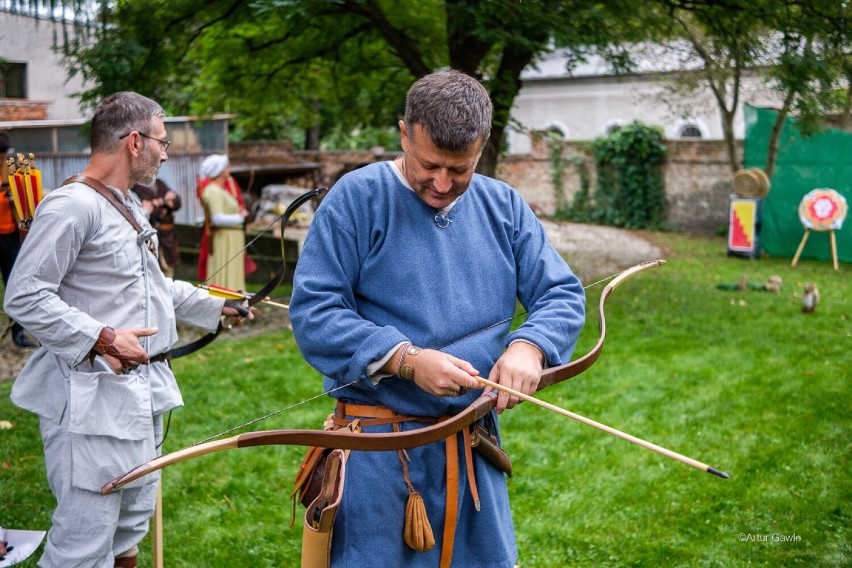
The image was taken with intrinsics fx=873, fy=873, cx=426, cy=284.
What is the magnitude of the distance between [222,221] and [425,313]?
648cm

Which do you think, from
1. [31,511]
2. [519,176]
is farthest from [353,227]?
[519,176]

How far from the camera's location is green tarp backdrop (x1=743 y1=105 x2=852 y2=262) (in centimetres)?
1367

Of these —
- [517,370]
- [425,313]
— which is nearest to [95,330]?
[425,313]

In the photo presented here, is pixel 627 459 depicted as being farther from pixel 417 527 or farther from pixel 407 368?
pixel 407 368

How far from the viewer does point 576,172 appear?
20125 millimetres

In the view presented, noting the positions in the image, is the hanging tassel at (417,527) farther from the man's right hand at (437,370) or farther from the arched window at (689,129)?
the arched window at (689,129)

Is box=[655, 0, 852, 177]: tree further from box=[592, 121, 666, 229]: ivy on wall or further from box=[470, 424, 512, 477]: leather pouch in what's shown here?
box=[592, 121, 666, 229]: ivy on wall

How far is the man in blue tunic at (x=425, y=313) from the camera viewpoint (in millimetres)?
2027

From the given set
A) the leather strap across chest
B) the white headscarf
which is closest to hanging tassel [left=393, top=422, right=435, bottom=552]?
the leather strap across chest

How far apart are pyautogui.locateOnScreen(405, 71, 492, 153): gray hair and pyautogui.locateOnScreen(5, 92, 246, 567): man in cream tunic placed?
1211 mm

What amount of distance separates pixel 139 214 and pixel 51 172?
39.1 ft

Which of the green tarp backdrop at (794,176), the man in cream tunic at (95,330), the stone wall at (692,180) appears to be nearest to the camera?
the man in cream tunic at (95,330)

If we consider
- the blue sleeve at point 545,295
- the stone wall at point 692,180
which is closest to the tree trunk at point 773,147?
the stone wall at point 692,180

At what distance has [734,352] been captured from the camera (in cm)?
742
